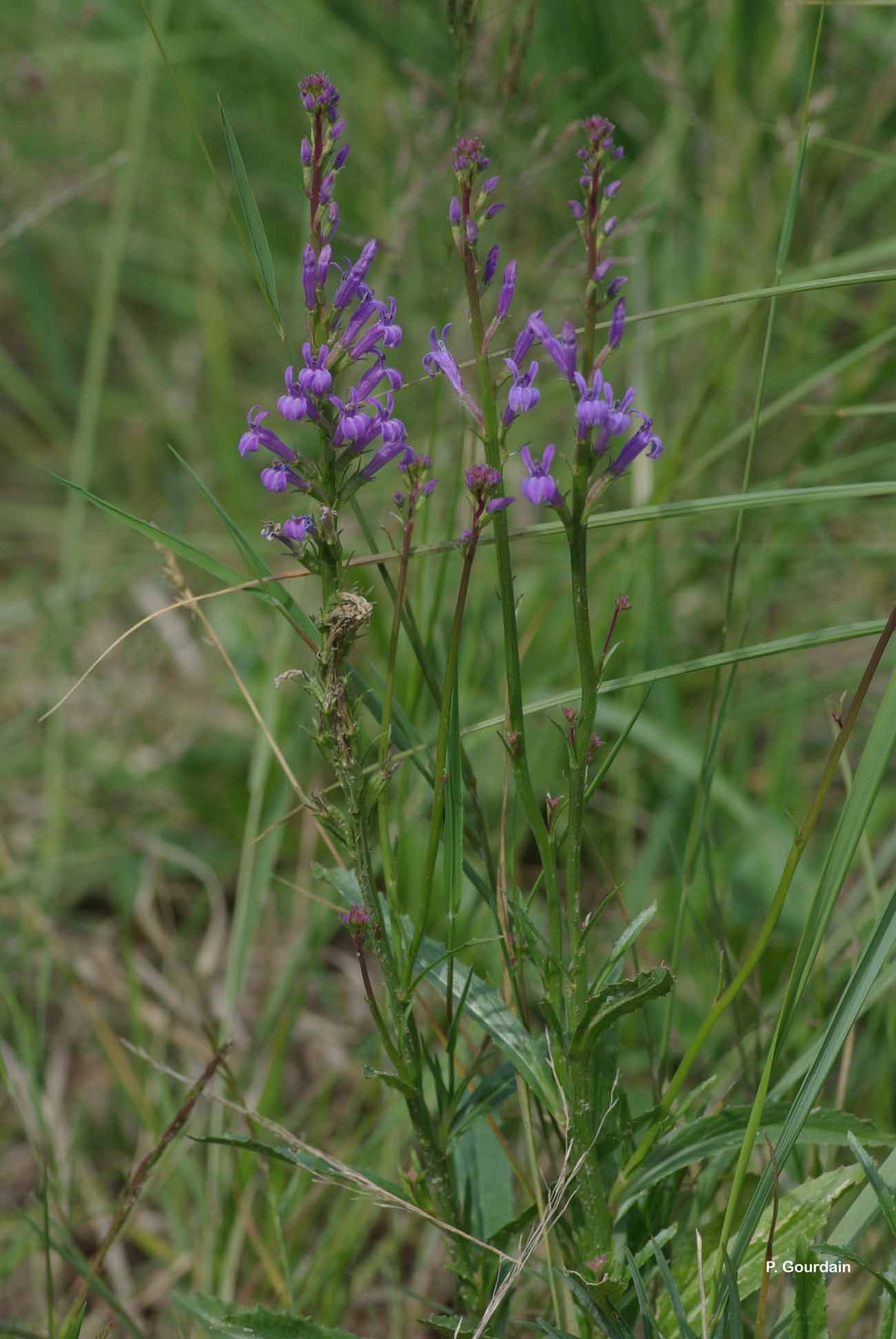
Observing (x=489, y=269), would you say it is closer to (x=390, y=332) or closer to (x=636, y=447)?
(x=390, y=332)

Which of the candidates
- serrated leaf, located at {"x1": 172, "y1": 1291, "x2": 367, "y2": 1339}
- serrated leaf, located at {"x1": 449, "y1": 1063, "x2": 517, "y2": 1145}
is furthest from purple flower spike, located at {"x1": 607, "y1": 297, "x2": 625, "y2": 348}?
serrated leaf, located at {"x1": 172, "y1": 1291, "x2": 367, "y2": 1339}

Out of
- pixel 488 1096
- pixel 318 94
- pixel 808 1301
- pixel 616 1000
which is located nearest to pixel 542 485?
pixel 318 94

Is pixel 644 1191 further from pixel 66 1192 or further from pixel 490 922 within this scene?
pixel 66 1192

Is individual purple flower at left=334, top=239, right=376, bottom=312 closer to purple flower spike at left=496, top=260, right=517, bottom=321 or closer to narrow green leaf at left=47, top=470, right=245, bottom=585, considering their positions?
purple flower spike at left=496, top=260, right=517, bottom=321

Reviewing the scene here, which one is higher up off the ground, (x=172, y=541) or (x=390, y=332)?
(x=390, y=332)

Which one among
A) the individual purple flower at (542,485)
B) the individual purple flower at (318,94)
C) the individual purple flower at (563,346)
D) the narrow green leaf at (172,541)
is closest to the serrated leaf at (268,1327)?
the narrow green leaf at (172,541)

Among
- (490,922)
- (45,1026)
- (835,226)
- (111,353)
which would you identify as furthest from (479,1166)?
(111,353)
